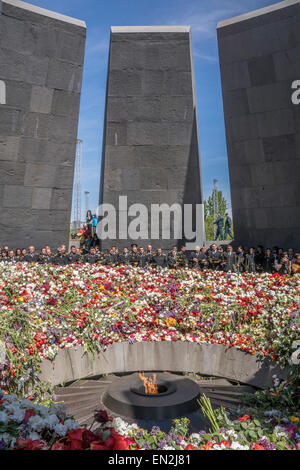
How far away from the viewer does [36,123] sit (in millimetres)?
11625

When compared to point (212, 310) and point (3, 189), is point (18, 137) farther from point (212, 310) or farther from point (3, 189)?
point (212, 310)

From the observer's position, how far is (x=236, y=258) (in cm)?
1025

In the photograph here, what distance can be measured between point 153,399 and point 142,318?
202cm

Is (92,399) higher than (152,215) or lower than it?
lower

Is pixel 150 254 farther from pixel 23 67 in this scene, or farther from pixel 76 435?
pixel 76 435

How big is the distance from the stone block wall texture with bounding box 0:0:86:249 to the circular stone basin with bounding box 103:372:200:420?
7.78 m

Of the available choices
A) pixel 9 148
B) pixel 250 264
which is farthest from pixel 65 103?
pixel 250 264

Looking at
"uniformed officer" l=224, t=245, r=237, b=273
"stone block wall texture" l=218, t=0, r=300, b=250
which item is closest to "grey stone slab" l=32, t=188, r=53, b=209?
"uniformed officer" l=224, t=245, r=237, b=273

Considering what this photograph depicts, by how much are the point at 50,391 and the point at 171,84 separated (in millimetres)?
10245

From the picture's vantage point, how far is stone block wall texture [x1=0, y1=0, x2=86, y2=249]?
37.0ft

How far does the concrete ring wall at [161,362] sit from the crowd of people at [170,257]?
4091 millimetres

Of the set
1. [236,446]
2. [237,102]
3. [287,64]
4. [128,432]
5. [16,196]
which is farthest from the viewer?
[237,102]

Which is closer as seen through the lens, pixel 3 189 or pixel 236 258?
pixel 236 258
